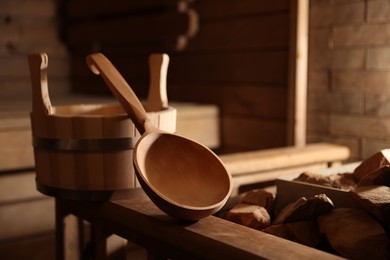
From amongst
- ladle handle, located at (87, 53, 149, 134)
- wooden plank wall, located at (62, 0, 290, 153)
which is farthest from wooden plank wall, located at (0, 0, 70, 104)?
ladle handle, located at (87, 53, 149, 134)

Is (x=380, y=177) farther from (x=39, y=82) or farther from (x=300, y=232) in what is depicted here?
(x=39, y=82)

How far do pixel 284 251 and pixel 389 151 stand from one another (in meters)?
0.53

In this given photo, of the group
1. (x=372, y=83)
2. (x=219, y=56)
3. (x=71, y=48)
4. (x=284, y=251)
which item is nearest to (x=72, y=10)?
(x=71, y=48)

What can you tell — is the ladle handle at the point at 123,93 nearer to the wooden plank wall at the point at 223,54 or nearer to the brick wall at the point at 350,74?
the brick wall at the point at 350,74

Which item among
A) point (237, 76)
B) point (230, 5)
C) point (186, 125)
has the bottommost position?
point (186, 125)

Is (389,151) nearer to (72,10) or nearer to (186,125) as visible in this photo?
(186,125)

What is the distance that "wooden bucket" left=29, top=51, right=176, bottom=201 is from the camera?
4.02ft

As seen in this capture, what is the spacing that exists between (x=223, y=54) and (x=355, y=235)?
1.67 metres

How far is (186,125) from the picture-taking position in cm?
253

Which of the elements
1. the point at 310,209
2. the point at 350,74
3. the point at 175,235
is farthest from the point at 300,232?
the point at 350,74

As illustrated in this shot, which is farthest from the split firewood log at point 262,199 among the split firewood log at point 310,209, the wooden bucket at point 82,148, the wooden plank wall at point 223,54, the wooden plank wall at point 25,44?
the wooden plank wall at point 25,44

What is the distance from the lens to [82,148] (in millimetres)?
1226

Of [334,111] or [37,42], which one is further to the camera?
A: [37,42]

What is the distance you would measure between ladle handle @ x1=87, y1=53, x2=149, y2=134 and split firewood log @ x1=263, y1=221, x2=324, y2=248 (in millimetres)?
353
